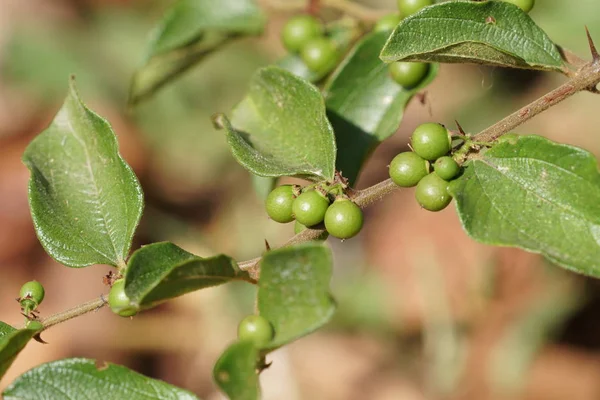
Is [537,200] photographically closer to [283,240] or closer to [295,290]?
[295,290]

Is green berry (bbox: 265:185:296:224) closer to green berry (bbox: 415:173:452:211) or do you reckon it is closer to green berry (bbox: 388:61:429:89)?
green berry (bbox: 415:173:452:211)

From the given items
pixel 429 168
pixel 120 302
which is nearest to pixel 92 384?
pixel 120 302

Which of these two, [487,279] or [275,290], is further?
[487,279]

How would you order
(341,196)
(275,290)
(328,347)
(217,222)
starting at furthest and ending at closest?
1. (217,222)
2. (328,347)
3. (341,196)
4. (275,290)

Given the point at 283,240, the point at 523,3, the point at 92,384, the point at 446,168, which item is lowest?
the point at 283,240

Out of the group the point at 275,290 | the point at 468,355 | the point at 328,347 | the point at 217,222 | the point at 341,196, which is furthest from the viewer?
the point at 217,222

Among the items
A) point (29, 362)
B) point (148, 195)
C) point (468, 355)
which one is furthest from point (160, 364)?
point (468, 355)

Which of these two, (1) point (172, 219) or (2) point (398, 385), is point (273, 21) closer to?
(1) point (172, 219)

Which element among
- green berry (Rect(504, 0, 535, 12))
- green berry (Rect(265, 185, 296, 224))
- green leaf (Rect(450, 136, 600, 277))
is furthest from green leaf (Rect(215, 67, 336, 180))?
green berry (Rect(504, 0, 535, 12))
